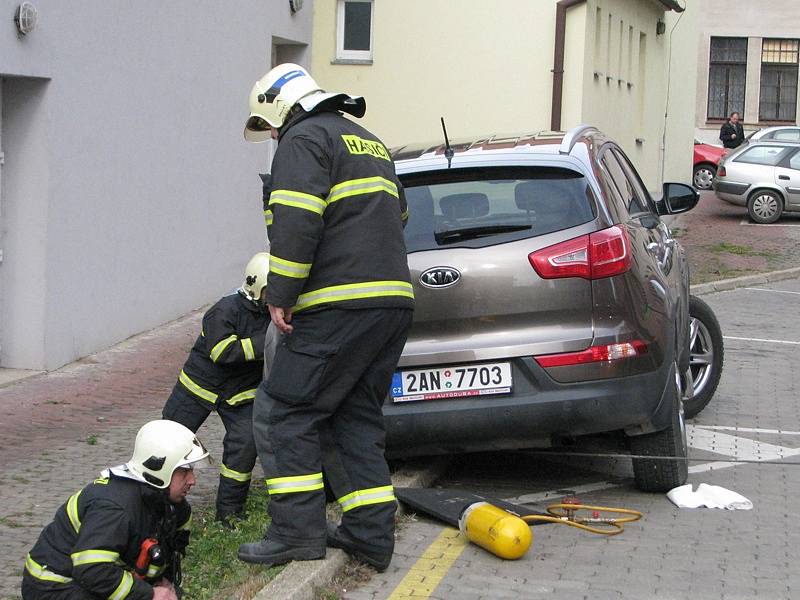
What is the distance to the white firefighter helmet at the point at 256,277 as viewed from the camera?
6531 millimetres

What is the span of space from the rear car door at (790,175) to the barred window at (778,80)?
26188 millimetres

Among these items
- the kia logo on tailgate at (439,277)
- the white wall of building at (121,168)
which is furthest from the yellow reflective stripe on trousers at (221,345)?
the white wall of building at (121,168)

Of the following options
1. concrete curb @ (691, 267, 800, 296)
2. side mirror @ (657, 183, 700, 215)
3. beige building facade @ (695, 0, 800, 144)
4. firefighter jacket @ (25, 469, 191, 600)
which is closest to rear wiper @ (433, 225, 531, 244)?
firefighter jacket @ (25, 469, 191, 600)

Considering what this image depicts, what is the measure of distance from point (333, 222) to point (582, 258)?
159 centimetres

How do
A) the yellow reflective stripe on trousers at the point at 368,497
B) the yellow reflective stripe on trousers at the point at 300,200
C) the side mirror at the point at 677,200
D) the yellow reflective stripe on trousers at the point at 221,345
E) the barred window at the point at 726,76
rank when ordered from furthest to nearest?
the barred window at the point at 726,76 → the side mirror at the point at 677,200 → the yellow reflective stripe on trousers at the point at 221,345 → the yellow reflective stripe on trousers at the point at 368,497 → the yellow reflective stripe on trousers at the point at 300,200

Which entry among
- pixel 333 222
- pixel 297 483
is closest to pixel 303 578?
pixel 297 483

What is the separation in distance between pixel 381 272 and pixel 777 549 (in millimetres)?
2188

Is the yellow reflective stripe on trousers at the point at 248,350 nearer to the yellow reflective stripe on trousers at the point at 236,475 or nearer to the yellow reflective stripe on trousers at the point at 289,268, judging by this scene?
the yellow reflective stripe on trousers at the point at 236,475

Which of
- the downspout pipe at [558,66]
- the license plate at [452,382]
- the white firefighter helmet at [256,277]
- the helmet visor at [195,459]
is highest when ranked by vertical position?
the downspout pipe at [558,66]

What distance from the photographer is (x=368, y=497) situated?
538 cm

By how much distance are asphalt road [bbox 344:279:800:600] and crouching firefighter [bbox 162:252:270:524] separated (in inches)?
32.2

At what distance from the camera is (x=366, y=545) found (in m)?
5.43

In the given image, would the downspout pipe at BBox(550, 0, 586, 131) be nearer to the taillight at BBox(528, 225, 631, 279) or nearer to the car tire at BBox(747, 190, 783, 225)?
the car tire at BBox(747, 190, 783, 225)

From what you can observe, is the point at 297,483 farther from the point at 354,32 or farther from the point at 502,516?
the point at 354,32
